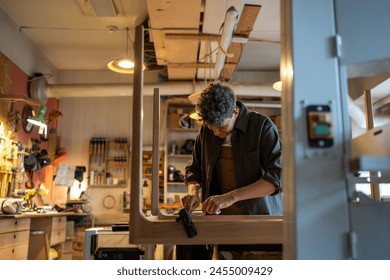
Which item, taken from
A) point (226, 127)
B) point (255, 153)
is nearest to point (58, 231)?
point (226, 127)

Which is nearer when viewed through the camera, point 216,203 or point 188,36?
point 216,203

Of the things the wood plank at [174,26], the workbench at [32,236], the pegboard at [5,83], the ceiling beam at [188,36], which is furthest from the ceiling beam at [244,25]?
the workbench at [32,236]

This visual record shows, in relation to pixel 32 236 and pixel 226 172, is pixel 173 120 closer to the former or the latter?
pixel 32 236

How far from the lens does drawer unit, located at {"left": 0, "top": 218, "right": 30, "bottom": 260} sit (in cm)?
350

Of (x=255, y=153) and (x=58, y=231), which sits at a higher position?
(x=255, y=153)

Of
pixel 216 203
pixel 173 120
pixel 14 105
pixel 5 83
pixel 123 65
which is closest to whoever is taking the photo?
pixel 216 203

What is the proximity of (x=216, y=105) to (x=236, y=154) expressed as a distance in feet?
0.93

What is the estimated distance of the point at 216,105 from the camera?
1858 mm

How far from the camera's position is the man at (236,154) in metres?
1.82

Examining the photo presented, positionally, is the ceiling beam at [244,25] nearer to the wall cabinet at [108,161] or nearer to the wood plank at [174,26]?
the wood plank at [174,26]

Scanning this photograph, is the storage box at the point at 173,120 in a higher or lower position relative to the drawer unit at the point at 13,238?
higher

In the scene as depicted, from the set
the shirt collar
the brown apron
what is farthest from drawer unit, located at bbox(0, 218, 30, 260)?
the shirt collar

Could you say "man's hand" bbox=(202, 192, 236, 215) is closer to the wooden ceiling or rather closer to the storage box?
the wooden ceiling

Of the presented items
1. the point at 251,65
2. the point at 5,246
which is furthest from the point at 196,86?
the point at 5,246
